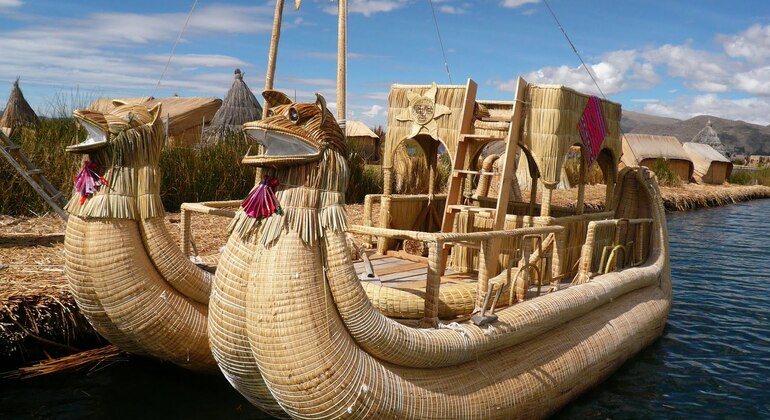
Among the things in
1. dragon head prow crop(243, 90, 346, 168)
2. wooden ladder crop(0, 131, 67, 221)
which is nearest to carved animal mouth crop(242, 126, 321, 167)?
dragon head prow crop(243, 90, 346, 168)

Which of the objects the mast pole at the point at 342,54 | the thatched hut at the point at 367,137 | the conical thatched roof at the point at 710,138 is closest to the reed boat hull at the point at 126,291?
the mast pole at the point at 342,54

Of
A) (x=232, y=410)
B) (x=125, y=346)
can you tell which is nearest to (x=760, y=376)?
(x=232, y=410)

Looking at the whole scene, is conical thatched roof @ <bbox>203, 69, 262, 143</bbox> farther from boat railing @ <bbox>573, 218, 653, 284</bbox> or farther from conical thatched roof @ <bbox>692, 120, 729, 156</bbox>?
conical thatched roof @ <bbox>692, 120, 729, 156</bbox>

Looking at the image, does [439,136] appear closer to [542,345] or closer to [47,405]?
[542,345]

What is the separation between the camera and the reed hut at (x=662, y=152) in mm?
32375

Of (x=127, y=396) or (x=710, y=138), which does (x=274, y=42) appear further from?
(x=710, y=138)

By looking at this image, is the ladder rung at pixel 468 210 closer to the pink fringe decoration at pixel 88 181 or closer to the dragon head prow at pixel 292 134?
the dragon head prow at pixel 292 134

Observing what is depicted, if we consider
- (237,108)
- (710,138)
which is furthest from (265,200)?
(710,138)

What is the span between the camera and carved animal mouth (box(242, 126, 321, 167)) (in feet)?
12.6

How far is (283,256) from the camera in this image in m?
3.95

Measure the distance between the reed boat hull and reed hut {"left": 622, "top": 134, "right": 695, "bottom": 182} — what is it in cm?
2917

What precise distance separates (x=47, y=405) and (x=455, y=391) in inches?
152

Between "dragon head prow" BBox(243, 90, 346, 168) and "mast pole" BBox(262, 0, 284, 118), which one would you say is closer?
"dragon head prow" BBox(243, 90, 346, 168)

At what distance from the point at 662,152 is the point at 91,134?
1272 inches
